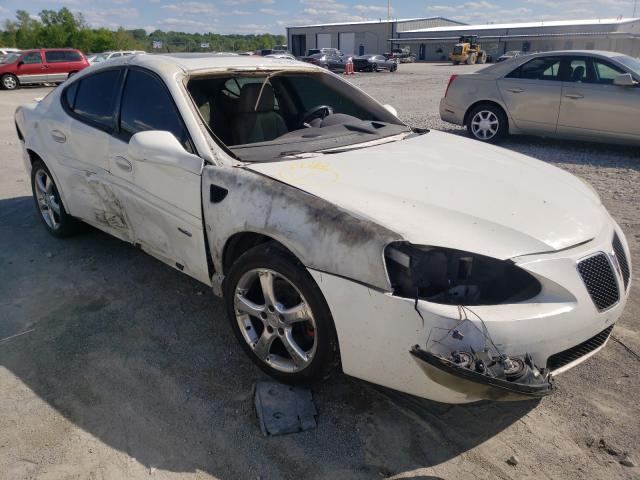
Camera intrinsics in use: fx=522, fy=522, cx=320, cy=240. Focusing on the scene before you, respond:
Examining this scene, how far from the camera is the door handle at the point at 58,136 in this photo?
3967mm

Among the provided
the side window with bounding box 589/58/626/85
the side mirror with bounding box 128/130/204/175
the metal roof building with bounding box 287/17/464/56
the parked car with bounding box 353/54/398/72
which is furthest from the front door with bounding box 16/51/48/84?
the metal roof building with bounding box 287/17/464/56

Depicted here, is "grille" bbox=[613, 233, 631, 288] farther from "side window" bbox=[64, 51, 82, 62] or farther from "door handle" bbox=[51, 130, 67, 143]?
"side window" bbox=[64, 51, 82, 62]

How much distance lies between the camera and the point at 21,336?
3.22 meters

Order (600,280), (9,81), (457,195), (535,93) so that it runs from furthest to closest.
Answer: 1. (9,81)
2. (535,93)
3. (457,195)
4. (600,280)

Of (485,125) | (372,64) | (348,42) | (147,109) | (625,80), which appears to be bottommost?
(372,64)

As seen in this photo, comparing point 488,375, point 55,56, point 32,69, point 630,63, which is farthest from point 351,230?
point 55,56

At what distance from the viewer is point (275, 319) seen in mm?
2613

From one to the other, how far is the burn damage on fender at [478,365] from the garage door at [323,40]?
2869 inches

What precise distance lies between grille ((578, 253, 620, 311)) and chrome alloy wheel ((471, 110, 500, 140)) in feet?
22.3

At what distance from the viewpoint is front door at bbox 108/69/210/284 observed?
295 cm

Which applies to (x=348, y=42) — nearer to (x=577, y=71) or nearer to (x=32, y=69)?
(x=32, y=69)

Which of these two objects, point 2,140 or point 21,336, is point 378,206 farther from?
point 2,140

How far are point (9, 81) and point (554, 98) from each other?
21.6m

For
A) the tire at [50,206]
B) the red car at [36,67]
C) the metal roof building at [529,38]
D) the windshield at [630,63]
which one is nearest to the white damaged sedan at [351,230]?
the tire at [50,206]
